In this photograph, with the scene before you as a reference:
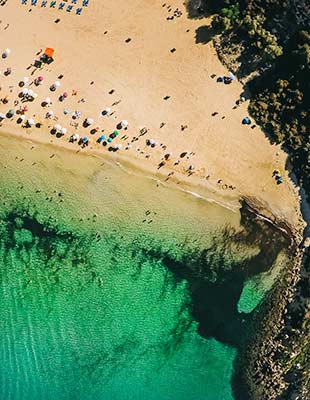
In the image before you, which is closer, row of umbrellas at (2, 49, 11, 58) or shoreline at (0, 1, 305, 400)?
row of umbrellas at (2, 49, 11, 58)

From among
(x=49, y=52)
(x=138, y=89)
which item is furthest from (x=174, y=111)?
(x=49, y=52)

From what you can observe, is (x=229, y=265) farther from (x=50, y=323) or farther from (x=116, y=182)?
(x=50, y=323)

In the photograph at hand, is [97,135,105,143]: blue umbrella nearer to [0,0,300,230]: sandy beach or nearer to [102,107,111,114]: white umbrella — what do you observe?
[0,0,300,230]: sandy beach

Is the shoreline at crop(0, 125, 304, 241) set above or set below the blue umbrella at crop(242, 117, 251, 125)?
below

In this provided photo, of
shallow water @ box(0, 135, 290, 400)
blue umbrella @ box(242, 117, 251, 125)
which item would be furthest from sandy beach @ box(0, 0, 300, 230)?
shallow water @ box(0, 135, 290, 400)

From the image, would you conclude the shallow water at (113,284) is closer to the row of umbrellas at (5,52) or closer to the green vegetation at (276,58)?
the row of umbrellas at (5,52)

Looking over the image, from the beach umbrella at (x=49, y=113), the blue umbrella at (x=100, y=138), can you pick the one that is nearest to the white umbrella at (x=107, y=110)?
the blue umbrella at (x=100, y=138)
